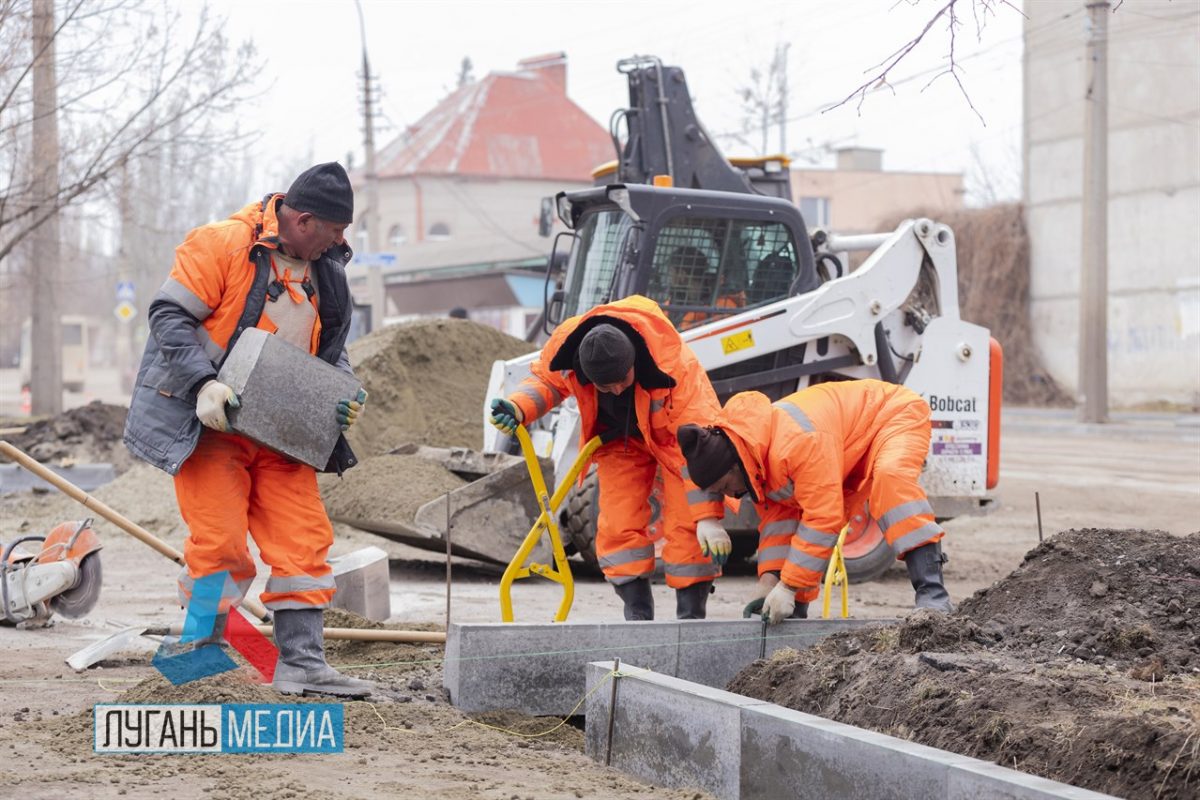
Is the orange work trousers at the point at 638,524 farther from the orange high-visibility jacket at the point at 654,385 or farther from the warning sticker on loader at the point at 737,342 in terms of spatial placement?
the warning sticker on loader at the point at 737,342

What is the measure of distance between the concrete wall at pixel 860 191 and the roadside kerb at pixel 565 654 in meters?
51.7

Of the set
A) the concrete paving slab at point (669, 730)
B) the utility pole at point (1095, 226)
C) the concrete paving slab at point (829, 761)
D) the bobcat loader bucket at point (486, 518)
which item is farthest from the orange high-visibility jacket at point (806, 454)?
the utility pole at point (1095, 226)

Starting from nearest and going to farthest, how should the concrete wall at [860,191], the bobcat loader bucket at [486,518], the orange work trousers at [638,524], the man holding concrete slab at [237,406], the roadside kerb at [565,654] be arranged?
the man holding concrete slab at [237,406] < the roadside kerb at [565,654] < the orange work trousers at [638,524] < the bobcat loader bucket at [486,518] < the concrete wall at [860,191]

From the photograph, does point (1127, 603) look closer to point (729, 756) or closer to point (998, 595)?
point (998, 595)

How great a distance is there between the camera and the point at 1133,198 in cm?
3011

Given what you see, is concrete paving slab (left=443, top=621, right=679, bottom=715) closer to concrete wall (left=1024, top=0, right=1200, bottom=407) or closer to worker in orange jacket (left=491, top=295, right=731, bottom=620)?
worker in orange jacket (left=491, top=295, right=731, bottom=620)

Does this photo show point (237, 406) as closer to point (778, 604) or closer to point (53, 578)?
point (778, 604)

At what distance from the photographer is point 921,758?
11.7 ft

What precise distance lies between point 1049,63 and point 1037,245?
3.99 m

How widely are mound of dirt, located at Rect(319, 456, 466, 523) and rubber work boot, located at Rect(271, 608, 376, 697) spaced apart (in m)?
3.66

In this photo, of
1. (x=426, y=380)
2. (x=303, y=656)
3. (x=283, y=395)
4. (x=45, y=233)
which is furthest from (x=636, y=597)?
(x=45, y=233)

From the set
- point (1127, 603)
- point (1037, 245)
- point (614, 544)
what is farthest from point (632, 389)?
point (1037, 245)

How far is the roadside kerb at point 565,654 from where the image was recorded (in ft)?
17.6

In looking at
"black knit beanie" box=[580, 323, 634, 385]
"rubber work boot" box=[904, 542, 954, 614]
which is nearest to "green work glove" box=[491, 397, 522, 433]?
"black knit beanie" box=[580, 323, 634, 385]
